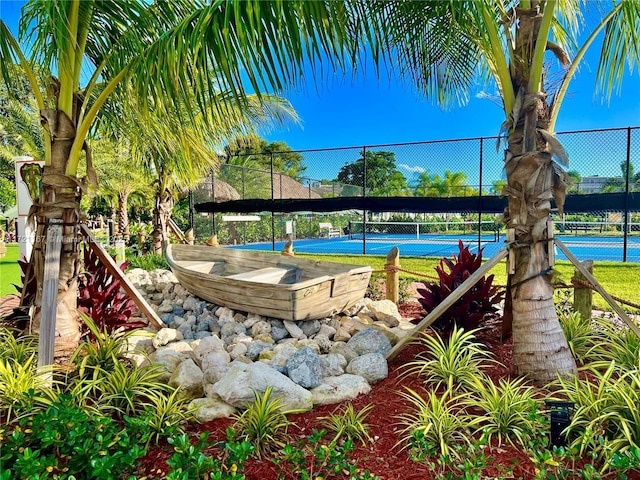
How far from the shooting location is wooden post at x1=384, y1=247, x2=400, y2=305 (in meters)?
5.28

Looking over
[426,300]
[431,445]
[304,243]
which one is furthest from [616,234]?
[431,445]

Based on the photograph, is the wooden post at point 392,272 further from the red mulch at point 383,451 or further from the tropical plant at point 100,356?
the tropical plant at point 100,356

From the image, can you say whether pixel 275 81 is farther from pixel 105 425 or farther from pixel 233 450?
pixel 105 425

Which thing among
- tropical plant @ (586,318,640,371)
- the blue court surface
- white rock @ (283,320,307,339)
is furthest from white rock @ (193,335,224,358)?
the blue court surface

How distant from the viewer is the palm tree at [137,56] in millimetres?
2115

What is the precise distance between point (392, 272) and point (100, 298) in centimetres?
347

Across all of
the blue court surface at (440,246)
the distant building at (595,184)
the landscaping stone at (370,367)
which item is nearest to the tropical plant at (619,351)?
the landscaping stone at (370,367)

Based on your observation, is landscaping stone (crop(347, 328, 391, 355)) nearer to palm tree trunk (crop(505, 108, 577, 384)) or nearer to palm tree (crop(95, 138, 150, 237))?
palm tree trunk (crop(505, 108, 577, 384))

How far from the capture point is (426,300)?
148 inches

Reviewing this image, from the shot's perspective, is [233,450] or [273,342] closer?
[233,450]

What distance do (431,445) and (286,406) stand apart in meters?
0.87

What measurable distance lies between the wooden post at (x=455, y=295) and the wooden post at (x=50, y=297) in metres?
2.51

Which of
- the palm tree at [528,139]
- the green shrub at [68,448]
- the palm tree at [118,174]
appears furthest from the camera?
the palm tree at [118,174]

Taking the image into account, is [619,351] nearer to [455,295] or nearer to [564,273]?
[455,295]
